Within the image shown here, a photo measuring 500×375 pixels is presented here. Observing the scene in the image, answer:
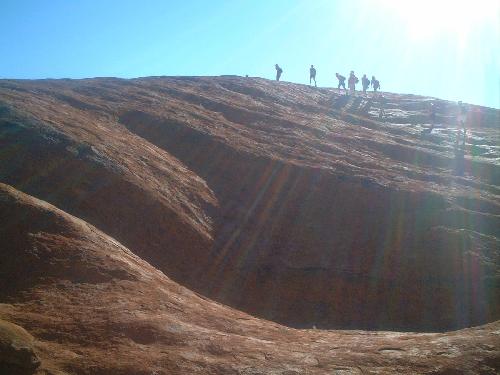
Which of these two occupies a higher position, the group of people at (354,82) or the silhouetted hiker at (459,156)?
the group of people at (354,82)

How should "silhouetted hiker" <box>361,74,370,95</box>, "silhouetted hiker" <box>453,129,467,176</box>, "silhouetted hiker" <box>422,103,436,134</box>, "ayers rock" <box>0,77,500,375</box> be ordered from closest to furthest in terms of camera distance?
1. "ayers rock" <box>0,77,500,375</box>
2. "silhouetted hiker" <box>453,129,467,176</box>
3. "silhouetted hiker" <box>422,103,436,134</box>
4. "silhouetted hiker" <box>361,74,370,95</box>

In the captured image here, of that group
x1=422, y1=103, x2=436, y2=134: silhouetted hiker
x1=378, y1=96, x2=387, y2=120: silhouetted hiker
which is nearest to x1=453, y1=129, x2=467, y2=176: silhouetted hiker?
x1=422, y1=103, x2=436, y2=134: silhouetted hiker

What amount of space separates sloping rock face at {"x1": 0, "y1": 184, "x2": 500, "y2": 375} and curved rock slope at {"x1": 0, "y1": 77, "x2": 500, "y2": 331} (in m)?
3.28

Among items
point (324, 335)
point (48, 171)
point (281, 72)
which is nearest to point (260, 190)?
point (48, 171)

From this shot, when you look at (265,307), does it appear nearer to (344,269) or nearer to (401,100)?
(344,269)

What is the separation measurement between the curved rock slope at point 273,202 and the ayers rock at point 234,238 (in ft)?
0.23

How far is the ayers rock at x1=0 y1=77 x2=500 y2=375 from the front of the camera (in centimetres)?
785

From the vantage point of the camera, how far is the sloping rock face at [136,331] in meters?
7.06

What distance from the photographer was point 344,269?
1599cm

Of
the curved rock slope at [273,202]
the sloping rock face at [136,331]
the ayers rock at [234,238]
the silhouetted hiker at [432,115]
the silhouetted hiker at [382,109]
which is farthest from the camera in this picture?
the silhouetted hiker at [382,109]

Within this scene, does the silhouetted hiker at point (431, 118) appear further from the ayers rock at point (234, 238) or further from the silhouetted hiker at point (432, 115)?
the ayers rock at point (234, 238)

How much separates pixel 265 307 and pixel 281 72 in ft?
102

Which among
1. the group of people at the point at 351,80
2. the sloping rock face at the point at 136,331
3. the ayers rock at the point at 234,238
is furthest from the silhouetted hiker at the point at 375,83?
the sloping rock face at the point at 136,331

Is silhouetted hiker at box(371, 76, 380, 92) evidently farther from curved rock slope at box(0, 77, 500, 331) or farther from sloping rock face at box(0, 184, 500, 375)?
sloping rock face at box(0, 184, 500, 375)
